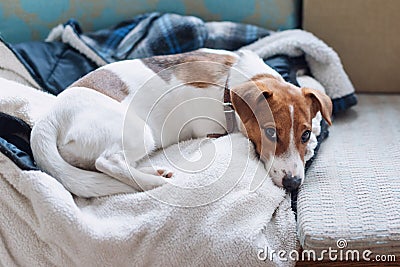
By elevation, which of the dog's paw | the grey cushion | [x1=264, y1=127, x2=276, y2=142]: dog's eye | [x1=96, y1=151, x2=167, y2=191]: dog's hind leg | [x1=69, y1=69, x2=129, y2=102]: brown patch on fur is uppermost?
[x1=69, y1=69, x2=129, y2=102]: brown patch on fur

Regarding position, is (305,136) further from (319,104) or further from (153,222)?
(153,222)

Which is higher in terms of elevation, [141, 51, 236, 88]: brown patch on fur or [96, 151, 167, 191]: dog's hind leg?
[141, 51, 236, 88]: brown patch on fur

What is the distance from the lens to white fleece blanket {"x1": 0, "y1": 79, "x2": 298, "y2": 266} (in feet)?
4.84

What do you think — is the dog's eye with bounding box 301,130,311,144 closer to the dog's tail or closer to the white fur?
the white fur

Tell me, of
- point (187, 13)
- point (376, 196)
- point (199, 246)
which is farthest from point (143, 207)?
point (187, 13)

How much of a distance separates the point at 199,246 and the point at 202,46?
99 cm

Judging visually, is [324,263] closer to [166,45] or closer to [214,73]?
[214,73]

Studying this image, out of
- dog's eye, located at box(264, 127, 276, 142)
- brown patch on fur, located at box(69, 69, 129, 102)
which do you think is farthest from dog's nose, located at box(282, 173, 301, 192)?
brown patch on fur, located at box(69, 69, 129, 102)

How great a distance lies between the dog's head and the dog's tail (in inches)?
14.6

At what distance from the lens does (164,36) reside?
89.3 inches

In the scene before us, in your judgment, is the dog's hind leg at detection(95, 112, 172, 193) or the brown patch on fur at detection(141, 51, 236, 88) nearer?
the dog's hind leg at detection(95, 112, 172, 193)

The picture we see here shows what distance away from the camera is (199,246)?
4.87 feet

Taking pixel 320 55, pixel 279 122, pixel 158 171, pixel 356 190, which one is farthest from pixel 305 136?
pixel 320 55

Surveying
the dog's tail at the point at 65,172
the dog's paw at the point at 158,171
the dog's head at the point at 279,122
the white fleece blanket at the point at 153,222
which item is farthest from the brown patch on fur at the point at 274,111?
the dog's tail at the point at 65,172
